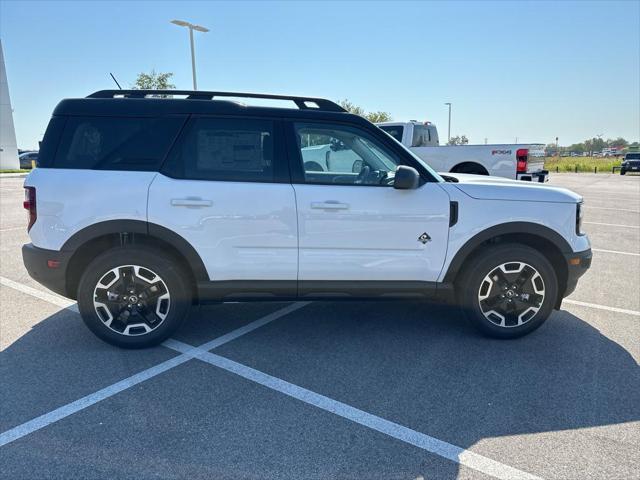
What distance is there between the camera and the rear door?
358cm

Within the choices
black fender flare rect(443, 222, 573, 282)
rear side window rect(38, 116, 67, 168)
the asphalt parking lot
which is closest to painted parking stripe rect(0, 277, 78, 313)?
the asphalt parking lot

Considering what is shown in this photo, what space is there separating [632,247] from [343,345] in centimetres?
634

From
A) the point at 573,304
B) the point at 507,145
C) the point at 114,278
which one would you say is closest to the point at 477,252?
the point at 573,304

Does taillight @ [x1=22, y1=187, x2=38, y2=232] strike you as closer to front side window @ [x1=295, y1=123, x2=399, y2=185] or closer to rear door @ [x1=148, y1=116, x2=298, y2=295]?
rear door @ [x1=148, y1=116, x2=298, y2=295]

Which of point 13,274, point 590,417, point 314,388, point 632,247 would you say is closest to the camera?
point 590,417

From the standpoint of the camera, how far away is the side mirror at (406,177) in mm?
3523

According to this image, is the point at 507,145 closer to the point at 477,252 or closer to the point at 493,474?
the point at 477,252

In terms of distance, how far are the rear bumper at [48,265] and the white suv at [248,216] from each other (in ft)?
0.04

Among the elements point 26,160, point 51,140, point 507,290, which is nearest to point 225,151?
point 51,140

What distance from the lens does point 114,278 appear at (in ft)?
12.1

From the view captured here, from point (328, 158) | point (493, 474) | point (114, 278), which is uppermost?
point (328, 158)

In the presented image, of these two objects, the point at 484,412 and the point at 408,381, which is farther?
the point at 408,381

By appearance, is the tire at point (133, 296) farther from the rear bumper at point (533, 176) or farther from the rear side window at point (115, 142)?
the rear bumper at point (533, 176)

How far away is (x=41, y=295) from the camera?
5094 millimetres
